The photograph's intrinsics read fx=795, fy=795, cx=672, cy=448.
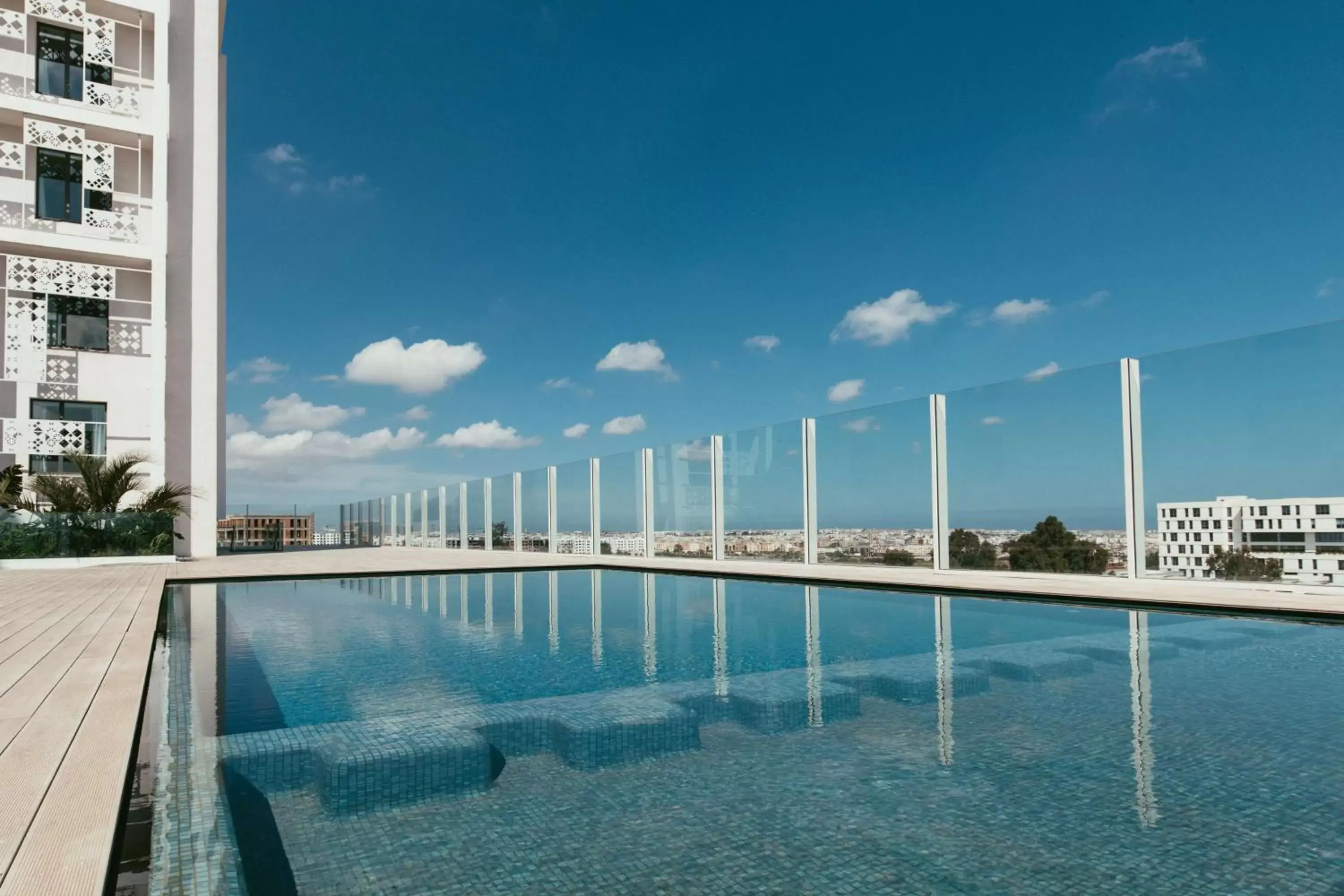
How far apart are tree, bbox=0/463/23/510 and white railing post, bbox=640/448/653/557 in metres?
9.46

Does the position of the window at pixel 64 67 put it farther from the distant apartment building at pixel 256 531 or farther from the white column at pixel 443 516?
the white column at pixel 443 516

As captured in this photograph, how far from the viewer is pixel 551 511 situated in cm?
1741

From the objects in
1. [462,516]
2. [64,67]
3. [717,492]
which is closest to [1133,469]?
[717,492]

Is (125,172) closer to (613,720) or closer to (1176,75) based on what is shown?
(613,720)

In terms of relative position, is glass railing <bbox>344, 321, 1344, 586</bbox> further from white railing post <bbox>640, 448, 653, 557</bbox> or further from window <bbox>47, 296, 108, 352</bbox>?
window <bbox>47, 296, 108, 352</bbox>

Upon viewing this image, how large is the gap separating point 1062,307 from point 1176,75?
10516 millimetres

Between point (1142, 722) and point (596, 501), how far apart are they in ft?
43.9

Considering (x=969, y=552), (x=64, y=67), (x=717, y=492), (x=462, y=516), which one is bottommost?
(x=969, y=552)

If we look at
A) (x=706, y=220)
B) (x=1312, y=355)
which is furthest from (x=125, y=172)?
(x=1312, y=355)

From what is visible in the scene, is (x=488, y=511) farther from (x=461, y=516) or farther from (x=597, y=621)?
(x=597, y=621)

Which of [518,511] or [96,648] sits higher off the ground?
[518,511]

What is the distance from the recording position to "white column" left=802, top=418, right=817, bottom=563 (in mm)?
11625

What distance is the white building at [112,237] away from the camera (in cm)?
1243

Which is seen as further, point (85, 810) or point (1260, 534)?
point (1260, 534)
